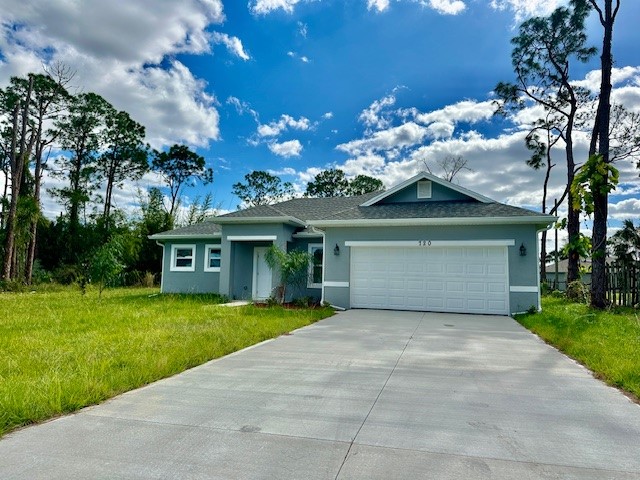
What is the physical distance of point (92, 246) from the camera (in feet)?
86.9

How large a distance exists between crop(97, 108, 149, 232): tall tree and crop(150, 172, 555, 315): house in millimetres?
20012

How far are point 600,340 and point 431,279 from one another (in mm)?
5591

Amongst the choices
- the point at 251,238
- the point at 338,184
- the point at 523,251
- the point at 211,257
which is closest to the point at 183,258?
the point at 211,257


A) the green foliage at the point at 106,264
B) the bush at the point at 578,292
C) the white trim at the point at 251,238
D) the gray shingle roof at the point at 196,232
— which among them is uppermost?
the gray shingle roof at the point at 196,232

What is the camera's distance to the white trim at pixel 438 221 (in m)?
11.5

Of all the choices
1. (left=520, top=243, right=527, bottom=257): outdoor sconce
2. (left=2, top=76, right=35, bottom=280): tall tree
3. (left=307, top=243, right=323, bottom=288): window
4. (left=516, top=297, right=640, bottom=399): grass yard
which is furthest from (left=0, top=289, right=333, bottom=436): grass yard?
(left=2, top=76, right=35, bottom=280): tall tree

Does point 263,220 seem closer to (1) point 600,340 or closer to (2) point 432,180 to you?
(2) point 432,180

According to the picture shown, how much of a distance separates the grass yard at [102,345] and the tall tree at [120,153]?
21227mm

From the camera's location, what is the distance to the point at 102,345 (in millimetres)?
6383

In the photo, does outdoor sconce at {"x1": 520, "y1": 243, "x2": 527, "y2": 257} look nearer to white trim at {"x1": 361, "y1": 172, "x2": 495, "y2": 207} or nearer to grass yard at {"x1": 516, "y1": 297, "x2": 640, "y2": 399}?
grass yard at {"x1": 516, "y1": 297, "x2": 640, "y2": 399}

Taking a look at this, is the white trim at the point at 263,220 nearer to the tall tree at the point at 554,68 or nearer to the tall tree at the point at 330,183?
the tall tree at the point at 554,68

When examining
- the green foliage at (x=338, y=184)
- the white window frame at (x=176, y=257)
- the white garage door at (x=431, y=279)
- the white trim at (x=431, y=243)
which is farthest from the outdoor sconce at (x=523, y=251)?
the green foliage at (x=338, y=184)

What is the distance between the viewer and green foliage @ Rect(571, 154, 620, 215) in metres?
11.9

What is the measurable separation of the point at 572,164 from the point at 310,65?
14.5 m
